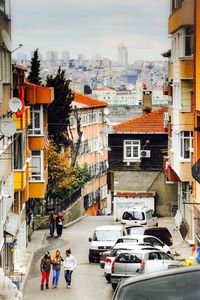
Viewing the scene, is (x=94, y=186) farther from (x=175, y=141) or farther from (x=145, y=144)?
(x=175, y=141)

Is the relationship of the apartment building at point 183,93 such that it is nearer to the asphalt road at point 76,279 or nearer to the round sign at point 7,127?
the asphalt road at point 76,279

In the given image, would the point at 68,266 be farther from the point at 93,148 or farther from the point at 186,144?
the point at 93,148

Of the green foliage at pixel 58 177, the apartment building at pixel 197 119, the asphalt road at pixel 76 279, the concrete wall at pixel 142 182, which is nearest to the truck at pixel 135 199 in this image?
the concrete wall at pixel 142 182

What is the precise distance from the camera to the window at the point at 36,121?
4481 centimetres

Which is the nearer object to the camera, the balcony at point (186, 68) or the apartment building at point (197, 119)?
the apartment building at point (197, 119)

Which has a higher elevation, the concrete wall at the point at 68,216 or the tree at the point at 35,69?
the tree at the point at 35,69

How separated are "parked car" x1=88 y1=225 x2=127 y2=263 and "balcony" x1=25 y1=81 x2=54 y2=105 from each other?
8.22m

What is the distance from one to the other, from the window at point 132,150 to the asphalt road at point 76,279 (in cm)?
1044

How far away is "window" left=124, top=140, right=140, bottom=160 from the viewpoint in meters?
58.7

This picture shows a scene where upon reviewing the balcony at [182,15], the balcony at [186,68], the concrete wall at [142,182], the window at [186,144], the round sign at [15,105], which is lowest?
the concrete wall at [142,182]


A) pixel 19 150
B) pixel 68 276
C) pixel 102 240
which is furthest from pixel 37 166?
pixel 68 276

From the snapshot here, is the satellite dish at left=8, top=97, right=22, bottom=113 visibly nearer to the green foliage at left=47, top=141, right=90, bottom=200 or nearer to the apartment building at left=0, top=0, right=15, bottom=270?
the apartment building at left=0, top=0, right=15, bottom=270

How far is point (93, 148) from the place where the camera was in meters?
104

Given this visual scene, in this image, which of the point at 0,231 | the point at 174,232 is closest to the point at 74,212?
the point at 174,232
